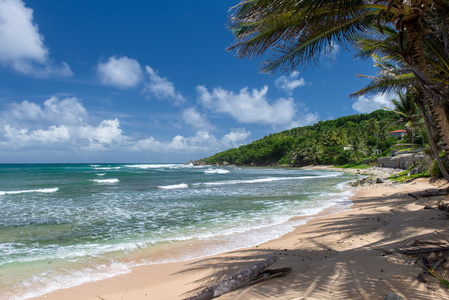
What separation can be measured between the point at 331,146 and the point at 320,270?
75.0 metres

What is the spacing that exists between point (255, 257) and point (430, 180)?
15.4m

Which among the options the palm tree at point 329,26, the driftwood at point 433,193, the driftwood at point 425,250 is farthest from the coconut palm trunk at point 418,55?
the driftwood at point 433,193

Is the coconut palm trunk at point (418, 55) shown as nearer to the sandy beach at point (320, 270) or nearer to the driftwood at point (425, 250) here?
the sandy beach at point (320, 270)

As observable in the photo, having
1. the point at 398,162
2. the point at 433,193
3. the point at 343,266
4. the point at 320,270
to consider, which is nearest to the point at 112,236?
the point at 320,270

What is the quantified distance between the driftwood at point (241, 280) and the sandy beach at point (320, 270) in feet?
0.27

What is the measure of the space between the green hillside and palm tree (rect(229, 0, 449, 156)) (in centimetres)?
1872

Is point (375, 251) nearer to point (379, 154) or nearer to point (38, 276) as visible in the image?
point (38, 276)

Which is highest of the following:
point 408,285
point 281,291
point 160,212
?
point 408,285

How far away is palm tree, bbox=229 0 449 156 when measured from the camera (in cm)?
404

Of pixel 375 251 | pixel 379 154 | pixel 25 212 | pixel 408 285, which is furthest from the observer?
pixel 379 154

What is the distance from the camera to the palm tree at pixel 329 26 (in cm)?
404

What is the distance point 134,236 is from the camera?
25.7 feet

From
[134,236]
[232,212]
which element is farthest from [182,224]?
[232,212]

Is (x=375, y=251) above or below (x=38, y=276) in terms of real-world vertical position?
above
